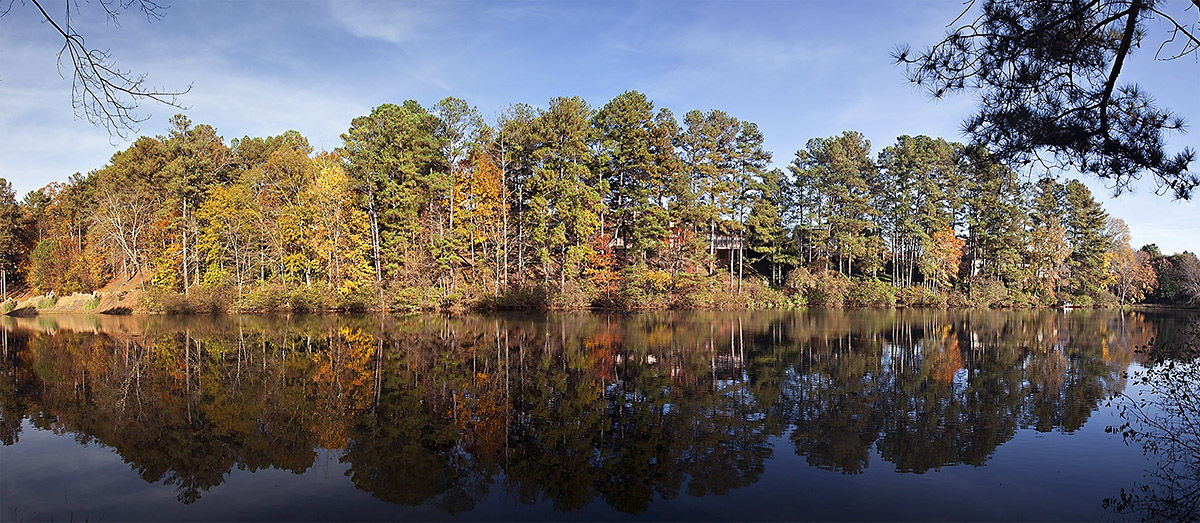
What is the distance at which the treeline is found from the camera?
33.9m

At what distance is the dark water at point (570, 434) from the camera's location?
5984 millimetres

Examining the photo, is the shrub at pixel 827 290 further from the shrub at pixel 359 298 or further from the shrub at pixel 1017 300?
the shrub at pixel 359 298

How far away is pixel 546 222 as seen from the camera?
3488 cm

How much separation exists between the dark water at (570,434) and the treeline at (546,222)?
17.5m

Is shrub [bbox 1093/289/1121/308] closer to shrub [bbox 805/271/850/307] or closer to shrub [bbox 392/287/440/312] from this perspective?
shrub [bbox 805/271/850/307]

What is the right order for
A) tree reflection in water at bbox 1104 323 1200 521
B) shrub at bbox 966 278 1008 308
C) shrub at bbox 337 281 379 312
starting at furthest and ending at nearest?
shrub at bbox 966 278 1008 308 < shrub at bbox 337 281 379 312 < tree reflection in water at bbox 1104 323 1200 521

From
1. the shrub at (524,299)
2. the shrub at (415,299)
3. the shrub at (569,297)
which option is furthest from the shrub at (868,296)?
the shrub at (415,299)

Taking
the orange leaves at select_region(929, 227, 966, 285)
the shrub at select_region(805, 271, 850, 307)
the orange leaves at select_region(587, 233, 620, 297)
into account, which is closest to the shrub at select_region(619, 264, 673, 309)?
the orange leaves at select_region(587, 233, 620, 297)

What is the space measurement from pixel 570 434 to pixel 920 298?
43574 millimetres

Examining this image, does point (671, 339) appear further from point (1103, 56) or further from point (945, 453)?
point (1103, 56)

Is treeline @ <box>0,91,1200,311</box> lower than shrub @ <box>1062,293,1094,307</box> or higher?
higher

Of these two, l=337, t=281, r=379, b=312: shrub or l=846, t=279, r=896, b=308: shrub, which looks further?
l=846, t=279, r=896, b=308: shrub

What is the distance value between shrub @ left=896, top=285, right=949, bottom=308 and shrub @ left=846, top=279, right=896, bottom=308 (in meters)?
1.41

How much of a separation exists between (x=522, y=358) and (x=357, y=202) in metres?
22.9
